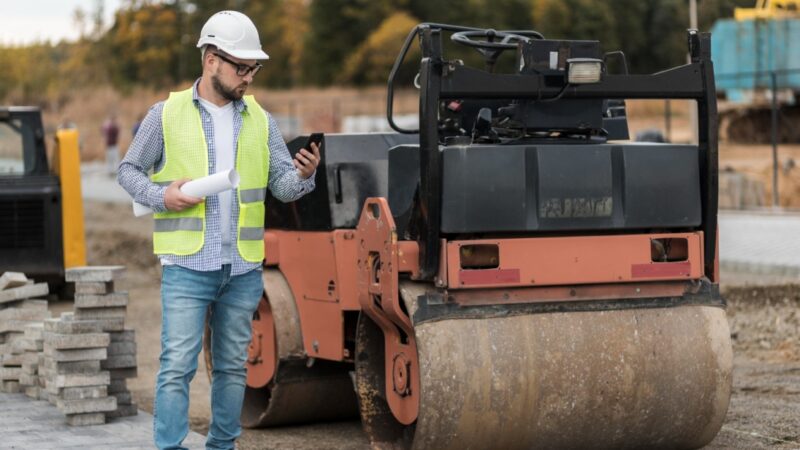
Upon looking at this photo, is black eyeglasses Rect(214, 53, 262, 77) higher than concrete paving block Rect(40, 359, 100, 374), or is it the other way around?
black eyeglasses Rect(214, 53, 262, 77)

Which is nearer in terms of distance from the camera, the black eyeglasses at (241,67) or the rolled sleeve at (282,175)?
the black eyeglasses at (241,67)

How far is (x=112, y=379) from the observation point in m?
7.99

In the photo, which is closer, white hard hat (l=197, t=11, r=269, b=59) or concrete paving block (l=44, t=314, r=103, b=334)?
white hard hat (l=197, t=11, r=269, b=59)

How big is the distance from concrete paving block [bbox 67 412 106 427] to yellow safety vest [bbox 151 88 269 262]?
6.39 ft

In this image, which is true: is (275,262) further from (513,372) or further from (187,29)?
(187,29)

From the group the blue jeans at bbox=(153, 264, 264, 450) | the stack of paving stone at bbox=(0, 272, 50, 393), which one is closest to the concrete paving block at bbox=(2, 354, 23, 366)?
the stack of paving stone at bbox=(0, 272, 50, 393)

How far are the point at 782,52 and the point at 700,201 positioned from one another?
81.0ft

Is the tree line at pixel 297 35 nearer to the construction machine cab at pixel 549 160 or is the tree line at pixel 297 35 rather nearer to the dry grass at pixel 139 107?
the dry grass at pixel 139 107

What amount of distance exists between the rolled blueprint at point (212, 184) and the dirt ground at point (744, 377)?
2.15m

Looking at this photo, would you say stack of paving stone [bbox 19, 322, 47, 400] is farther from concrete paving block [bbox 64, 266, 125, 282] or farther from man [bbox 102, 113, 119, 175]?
man [bbox 102, 113, 119, 175]

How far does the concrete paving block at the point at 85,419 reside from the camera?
303 inches

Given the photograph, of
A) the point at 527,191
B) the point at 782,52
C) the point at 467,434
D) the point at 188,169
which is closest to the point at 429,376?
the point at 467,434

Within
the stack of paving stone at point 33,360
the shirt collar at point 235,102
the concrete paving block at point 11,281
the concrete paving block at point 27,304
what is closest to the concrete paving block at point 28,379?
the stack of paving stone at point 33,360

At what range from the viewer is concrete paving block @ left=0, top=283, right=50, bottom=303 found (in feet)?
29.5
